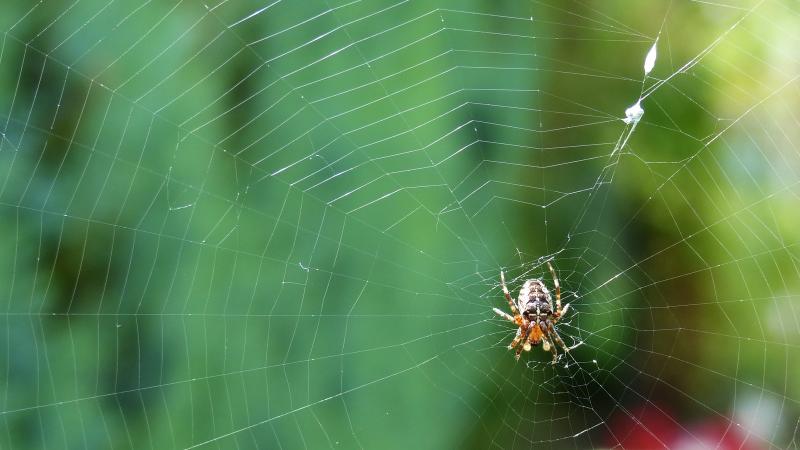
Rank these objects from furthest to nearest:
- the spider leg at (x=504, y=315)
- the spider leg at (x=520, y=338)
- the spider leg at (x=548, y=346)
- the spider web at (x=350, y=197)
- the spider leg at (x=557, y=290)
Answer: the spider leg at (x=504, y=315)
the spider leg at (x=548, y=346)
the spider leg at (x=520, y=338)
the spider leg at (x=557, y=290)
the spider web at (x=350, y=197)

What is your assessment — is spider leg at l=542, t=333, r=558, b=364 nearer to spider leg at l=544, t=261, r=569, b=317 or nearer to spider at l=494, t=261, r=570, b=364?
spider at l=494, t=261, r=570, b=364

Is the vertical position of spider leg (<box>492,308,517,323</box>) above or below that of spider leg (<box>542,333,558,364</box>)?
above

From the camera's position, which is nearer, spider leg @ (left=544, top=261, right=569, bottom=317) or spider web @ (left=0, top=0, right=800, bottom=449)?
spider web @ (left=0, top=0, right=800, bottom=449)

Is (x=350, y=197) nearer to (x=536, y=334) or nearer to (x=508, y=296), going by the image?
(x=508, y=296)

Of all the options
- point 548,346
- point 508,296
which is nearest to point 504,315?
point 508,296

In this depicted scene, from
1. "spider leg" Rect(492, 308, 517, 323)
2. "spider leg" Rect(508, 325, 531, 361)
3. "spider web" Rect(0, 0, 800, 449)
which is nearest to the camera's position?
"spider web" Rect(0, 0, 800, 449)

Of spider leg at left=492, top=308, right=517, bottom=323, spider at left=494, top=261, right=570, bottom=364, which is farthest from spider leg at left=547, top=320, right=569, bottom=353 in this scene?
spider leg at left=492, top=308, right=517, bottom=323

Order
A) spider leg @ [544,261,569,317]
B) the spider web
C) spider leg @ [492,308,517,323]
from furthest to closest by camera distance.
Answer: spider leg @ [492,308,517,323]
spider leg @ [544,261,569,317]
the spider web

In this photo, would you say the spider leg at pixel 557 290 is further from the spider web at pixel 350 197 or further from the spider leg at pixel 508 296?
the spider leg at pixel 508 296

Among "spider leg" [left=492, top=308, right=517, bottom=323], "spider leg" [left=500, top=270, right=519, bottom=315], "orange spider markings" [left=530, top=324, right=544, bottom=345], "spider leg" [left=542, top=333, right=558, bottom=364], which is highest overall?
"spider leg" [left=500, top=270, right=519, bottom=315]

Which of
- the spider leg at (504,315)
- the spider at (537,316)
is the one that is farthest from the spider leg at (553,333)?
the spider leg at (504,315)
